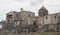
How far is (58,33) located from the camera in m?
21.8

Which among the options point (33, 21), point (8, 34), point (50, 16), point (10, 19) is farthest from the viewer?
point (10, 19)

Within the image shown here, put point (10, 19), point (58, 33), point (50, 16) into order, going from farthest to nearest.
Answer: point (10, 19) < point (50, 16) < point (58, 33)

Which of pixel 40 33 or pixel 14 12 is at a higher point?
pixel 14 12

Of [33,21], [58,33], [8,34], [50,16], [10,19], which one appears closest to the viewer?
[58,33]

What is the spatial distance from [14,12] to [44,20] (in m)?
9.14

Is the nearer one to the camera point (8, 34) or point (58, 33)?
point (58, 33)

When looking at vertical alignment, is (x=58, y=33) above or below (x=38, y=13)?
below

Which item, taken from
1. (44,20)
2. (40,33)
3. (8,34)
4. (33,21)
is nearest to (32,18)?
(33,21)

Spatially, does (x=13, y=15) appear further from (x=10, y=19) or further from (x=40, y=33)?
(x=40, y=33)

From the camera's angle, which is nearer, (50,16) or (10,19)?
(50,16)

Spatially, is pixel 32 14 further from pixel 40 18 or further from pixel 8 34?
pixel 8 34

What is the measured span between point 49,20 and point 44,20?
1315 millimetres

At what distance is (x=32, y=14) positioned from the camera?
42438mm

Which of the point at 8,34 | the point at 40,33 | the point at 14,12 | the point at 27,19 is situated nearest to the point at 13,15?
the point at 14,12
